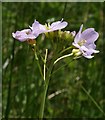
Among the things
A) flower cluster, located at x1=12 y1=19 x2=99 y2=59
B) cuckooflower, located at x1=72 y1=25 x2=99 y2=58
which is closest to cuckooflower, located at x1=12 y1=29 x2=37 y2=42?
flower cluster, located at x1=12 y1=19 x2=99 y2=59

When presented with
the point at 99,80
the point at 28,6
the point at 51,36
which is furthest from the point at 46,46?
the point at 51,36

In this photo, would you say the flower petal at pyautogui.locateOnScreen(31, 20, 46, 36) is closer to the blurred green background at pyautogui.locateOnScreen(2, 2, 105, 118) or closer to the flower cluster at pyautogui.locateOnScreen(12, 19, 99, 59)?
the flower cluster at pyautogui.locateOnScreen(12, 19, 99, 59)

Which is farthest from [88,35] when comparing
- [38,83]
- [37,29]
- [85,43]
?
[38,83]

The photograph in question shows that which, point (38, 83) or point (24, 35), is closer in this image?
point (24, 35)

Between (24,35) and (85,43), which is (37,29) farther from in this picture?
(85,43)

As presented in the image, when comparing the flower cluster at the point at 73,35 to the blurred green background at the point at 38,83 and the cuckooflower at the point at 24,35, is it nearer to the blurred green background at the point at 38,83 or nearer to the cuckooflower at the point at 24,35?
the cuckooflower at the point at 24,35

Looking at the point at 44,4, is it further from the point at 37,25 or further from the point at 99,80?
the point at 37,25

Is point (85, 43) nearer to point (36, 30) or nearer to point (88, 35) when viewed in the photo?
point (88, 35)

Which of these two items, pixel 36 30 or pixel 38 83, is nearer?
pixel 36 30
